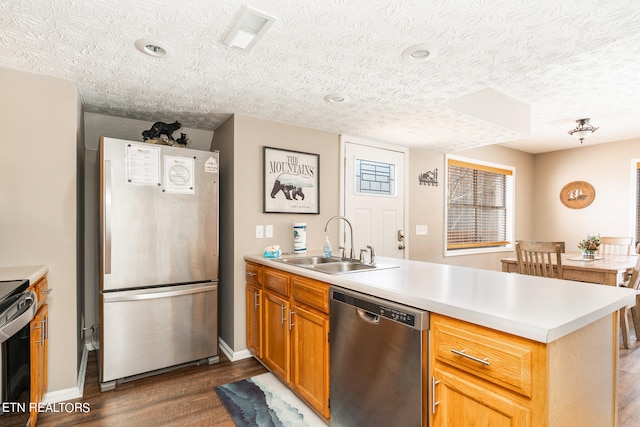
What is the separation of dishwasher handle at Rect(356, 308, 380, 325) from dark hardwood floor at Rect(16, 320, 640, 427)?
1084 millimetres

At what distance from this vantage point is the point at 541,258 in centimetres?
311

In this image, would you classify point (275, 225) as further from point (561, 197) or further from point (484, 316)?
point (561, 197)

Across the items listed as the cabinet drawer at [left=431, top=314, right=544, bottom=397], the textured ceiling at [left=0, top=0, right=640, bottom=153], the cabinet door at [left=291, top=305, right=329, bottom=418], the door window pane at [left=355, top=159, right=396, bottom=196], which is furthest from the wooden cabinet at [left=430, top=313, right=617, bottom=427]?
the door window pane at [left=355, top=159, right=396, bottom=196]

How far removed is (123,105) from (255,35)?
1646mm

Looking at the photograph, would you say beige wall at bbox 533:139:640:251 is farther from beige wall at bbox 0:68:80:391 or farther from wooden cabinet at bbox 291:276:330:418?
beige wall at bbox 0:68:80:391

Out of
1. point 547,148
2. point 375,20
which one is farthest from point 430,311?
point 547,148

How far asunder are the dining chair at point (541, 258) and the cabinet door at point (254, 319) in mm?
2482

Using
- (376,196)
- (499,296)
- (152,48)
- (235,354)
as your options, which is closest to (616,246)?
(376,196)

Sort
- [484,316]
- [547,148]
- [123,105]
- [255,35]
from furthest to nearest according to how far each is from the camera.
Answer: [547,148], [123,105], [255,35], [484,316]

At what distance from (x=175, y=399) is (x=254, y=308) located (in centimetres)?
81

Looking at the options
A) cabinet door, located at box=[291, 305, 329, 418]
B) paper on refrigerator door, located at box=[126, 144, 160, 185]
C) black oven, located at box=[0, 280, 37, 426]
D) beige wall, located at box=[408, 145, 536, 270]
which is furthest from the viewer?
beige wall, located at box=[408, 145, 536, 270]

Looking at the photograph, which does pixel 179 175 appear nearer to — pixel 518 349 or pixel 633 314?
pixel 518 349

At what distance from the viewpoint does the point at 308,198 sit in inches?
129

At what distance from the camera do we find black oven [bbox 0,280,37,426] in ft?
4.63
